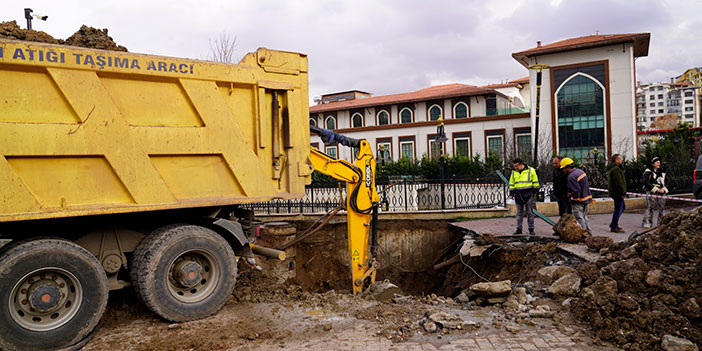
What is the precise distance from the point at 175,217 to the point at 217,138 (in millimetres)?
1023

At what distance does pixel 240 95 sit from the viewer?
5402 millimetres

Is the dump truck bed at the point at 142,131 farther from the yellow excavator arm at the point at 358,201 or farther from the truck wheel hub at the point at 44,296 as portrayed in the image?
the yellow excavator arm at the point at 358,201

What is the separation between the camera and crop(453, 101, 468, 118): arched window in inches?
1633

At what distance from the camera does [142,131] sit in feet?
15.5

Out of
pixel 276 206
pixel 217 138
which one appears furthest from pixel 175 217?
pixel 276 206

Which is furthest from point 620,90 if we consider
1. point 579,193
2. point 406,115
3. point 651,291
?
point 651,291

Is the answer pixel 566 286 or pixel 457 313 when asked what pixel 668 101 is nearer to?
pixel 566 286

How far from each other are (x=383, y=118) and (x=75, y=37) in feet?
135

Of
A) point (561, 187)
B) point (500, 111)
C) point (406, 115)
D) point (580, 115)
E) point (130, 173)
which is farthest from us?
point (406, 115)

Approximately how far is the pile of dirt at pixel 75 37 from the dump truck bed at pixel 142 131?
395mm

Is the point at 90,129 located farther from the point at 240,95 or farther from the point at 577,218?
the point at 577,218

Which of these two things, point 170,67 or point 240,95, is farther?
point 240,95

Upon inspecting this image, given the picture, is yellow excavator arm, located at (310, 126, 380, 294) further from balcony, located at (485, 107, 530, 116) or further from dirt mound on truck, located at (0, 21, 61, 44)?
balcony, located at (485, 107, 530, 116)

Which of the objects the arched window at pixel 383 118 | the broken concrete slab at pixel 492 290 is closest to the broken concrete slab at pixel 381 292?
the broken concrete slab at pixel 492 290
